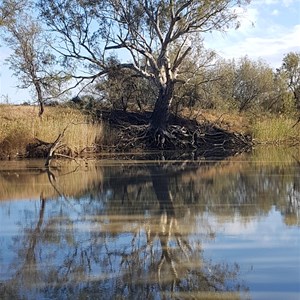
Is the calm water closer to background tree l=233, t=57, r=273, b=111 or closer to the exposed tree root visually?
the exposed tree root

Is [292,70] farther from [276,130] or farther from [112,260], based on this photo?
[112,260]

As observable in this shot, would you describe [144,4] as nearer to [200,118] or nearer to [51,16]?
[51,16]

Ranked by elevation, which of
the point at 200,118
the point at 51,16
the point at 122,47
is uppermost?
the point at 51,16

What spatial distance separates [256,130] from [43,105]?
42.9ft

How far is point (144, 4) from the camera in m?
28.9

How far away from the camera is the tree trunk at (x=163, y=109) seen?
96.7 ft

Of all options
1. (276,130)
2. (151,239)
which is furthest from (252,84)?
(151,239)

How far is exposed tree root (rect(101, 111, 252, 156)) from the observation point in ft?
92.2

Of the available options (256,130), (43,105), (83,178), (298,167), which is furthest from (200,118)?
(83,178)

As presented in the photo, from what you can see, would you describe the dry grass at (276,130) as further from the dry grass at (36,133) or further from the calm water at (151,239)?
the calm water at (151,239)

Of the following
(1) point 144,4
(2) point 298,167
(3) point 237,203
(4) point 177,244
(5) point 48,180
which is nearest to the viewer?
(4) point 177,244

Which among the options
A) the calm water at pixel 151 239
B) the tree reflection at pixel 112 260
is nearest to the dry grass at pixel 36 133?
the calm water at pixel 151 239

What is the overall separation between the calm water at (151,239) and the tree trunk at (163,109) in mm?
16585

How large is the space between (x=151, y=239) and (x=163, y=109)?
2298 cm
